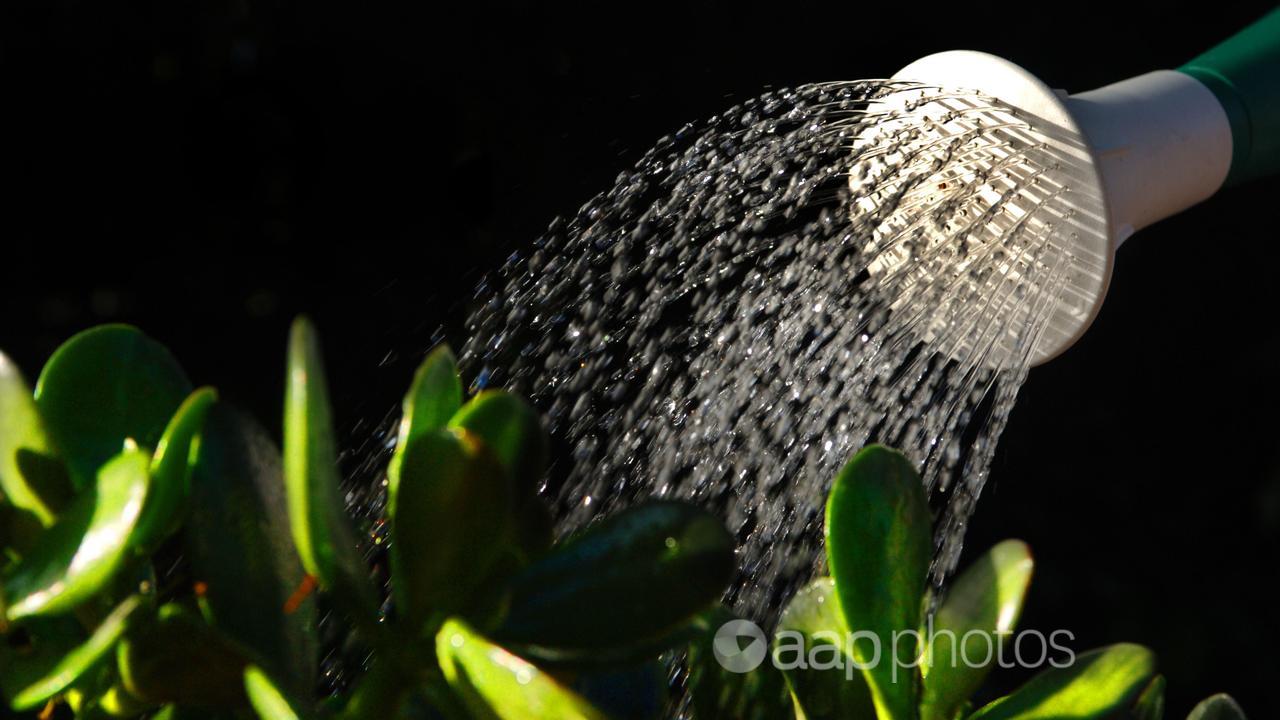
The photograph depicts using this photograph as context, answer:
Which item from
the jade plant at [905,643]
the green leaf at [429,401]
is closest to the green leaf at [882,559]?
the jade plant at [905,643]

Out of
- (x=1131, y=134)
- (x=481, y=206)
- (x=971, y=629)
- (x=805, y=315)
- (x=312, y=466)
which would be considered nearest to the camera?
(x=312, y=466)

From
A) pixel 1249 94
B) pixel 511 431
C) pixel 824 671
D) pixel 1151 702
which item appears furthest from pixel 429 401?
pixel 1249 94

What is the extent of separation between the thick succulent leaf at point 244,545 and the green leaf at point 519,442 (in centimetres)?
4

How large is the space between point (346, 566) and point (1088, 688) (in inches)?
7.5

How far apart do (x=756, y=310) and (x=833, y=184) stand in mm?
468

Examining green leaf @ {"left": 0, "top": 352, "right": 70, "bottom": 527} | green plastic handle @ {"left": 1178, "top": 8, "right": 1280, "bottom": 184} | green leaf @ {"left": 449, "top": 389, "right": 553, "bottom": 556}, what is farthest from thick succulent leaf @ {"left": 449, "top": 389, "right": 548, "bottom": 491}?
green plastic handle @ {"left": 1178, "top": 8, "right": 1280, "bottom": 184}

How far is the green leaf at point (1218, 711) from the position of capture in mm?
399

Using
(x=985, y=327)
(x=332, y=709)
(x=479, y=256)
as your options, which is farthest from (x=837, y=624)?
(x=479, y=256)

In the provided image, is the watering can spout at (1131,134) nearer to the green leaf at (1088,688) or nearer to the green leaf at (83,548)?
the green leaf at (1088,688)

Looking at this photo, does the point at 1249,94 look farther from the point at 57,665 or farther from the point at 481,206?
the point at 481,206

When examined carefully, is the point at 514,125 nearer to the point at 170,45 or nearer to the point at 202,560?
the point at 170,45

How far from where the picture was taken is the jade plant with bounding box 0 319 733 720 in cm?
27

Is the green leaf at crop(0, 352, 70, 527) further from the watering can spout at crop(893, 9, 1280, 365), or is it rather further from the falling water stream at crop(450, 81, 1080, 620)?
the watering can spout at crop(893, 9, 1280, 365)

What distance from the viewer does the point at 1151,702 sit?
0.41 metres
